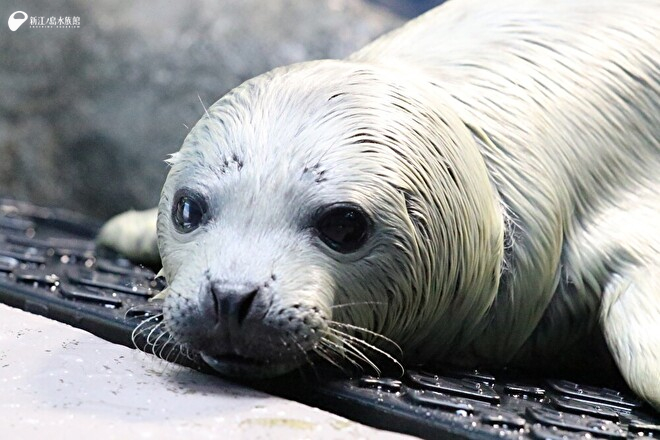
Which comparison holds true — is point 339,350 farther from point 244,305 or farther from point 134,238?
point 134,238

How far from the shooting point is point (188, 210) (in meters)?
2.29

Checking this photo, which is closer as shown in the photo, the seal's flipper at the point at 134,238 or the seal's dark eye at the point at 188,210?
the seal's dark eye at the point at 188,210

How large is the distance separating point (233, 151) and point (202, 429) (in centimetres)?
69

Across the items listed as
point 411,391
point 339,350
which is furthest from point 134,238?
point 411,391

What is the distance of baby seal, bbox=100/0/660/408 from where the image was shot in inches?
84.0

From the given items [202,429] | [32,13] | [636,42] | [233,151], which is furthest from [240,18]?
[202,429]

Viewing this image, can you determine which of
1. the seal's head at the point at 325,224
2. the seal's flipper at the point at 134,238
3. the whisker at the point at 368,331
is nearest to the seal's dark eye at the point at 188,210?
the seal's head at the point at 325,224

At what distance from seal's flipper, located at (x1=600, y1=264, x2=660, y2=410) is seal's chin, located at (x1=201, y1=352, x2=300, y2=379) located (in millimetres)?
808

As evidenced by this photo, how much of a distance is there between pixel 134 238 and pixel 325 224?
5.93 ft

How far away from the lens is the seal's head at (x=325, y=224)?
2.07 m

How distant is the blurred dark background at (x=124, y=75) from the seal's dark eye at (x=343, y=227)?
316 cm

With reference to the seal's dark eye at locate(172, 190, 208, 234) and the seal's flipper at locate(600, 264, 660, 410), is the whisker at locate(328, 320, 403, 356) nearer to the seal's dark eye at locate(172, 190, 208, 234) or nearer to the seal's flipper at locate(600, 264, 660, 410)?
the seal's dark eye at locate(172, 190, 208, 234)

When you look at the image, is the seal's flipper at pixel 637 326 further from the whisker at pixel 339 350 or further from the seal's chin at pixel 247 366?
the seal's chin at pixel 247 366

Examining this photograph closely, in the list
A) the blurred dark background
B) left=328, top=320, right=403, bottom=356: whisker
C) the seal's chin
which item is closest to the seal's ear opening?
left=328, top=320, right=403, bottom=356: whisker
